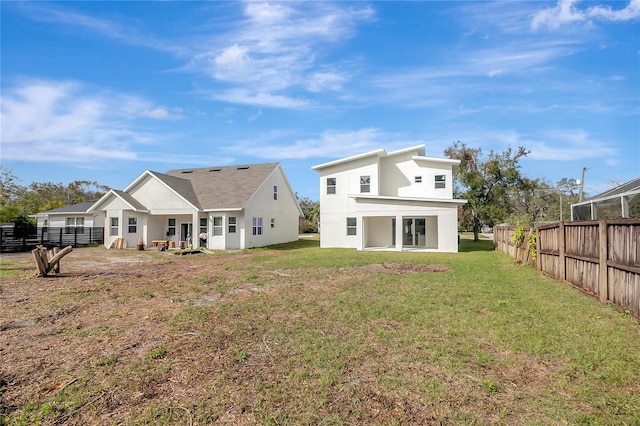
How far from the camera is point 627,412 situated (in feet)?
9.79

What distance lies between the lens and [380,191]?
2375 centimetres

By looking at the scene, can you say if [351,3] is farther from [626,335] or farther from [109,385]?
[109,385]

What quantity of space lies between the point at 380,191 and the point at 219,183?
12810 millimetres

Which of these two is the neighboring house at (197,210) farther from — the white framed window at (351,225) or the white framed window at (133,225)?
the white framed window at (351,225)

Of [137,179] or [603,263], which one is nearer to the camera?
[603,263]

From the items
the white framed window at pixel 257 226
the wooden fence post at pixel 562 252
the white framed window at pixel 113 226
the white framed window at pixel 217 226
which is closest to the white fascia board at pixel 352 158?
the white framed window at pixel 257 226

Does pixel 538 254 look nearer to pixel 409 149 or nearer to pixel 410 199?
pixel 410 199

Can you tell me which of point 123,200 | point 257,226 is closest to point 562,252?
point 257,226

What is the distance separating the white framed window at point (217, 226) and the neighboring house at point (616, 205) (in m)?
20.2

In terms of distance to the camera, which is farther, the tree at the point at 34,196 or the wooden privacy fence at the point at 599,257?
the tree at the point at 34,196

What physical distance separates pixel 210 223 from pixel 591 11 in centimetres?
2157

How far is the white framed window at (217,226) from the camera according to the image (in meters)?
22.9

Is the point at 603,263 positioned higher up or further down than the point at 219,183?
further down

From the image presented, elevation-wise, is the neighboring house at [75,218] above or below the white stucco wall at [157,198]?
below
